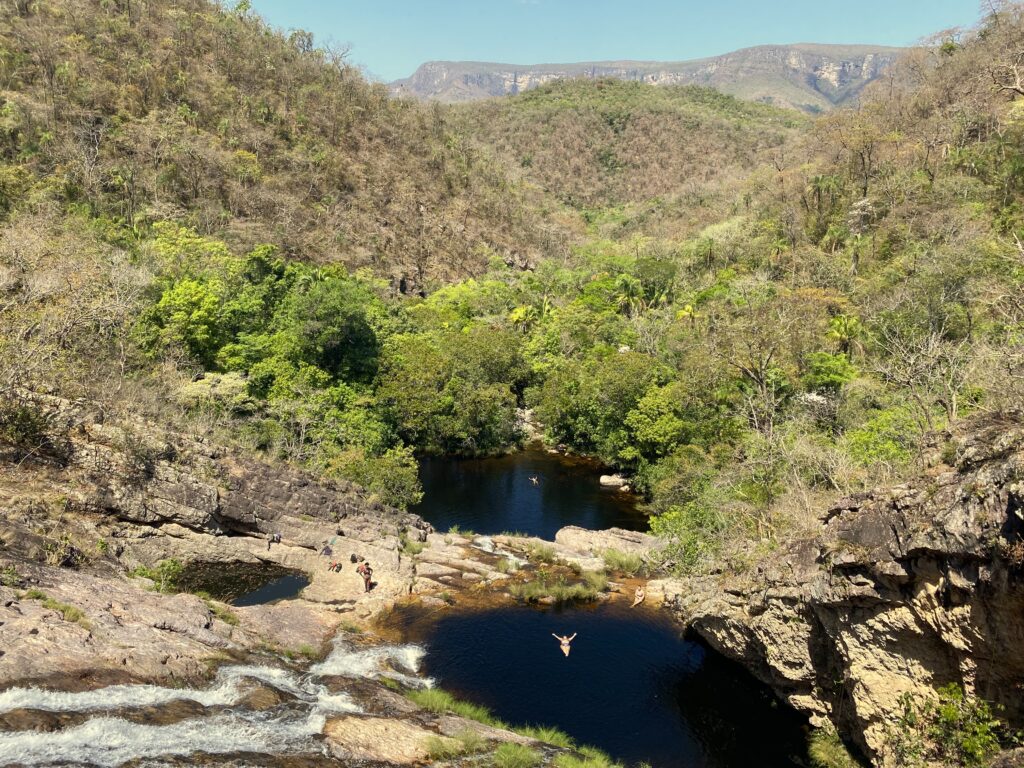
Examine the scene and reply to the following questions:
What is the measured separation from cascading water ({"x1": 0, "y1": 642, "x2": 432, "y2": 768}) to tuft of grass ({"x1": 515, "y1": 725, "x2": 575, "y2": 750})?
572 centimetres

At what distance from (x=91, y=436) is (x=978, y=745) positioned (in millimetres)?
31525

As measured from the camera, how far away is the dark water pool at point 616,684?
20703 millimetres

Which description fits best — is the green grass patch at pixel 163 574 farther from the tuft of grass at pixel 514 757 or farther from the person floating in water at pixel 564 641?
the person floating in water at pixel 564 641

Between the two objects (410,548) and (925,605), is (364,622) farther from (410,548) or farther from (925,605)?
(925,605)

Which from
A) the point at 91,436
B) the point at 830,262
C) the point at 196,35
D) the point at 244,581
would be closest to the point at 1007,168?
the point at 830,262

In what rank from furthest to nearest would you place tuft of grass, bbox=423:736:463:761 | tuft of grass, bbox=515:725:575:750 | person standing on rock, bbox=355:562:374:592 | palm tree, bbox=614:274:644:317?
palm tree, bbox=614:274:644:317, person standing on rock, bbox=355:562:374:592, tuft of grass, bbox=515:725:575:750, tuft of grass, bbox=423:736:463:761

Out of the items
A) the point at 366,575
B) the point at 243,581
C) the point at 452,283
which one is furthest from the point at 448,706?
the point at 452,283

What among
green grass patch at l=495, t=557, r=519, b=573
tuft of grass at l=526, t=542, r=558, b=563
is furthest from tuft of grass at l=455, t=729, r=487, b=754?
tuft of grass at l=526, t=542, r=558, b=563

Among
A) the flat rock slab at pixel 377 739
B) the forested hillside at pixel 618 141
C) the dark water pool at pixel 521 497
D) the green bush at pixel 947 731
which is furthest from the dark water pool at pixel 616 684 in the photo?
the forested hillside at pixel 618 141

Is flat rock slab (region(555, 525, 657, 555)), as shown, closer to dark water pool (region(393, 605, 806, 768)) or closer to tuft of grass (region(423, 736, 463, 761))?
dark water pool (region(393, 605, 806, 768))

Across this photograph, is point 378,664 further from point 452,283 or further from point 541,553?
point 452,283

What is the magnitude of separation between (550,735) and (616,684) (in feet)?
16.4

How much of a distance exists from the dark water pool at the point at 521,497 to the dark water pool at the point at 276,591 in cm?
1150

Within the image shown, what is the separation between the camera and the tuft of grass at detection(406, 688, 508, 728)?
19.5m
